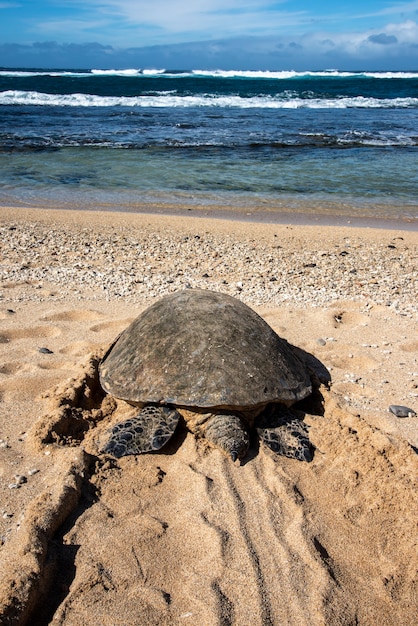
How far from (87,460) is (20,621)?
1022mm

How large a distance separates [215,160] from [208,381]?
12383 millimetres

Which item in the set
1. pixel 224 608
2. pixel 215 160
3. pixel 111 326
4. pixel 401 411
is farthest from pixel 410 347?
pixel 215 160

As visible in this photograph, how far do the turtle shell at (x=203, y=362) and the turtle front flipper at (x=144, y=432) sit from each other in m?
0.10

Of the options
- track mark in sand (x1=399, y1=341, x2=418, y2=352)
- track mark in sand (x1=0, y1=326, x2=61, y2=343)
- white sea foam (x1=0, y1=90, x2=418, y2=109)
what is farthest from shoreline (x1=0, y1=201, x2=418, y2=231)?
white sea foam (x1=0, y1=90, x2=418, y2=109)

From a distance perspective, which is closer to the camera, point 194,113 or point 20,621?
point 20,621

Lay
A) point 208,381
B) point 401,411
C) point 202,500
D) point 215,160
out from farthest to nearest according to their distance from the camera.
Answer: point 215,160 → point 401,411 → point 208,381 → point 202,500

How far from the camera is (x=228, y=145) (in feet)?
56.5

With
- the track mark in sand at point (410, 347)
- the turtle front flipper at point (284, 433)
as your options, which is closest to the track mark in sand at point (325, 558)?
the turtle front flipper at point (284, 433)

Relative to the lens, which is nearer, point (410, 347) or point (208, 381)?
point (208, 381)

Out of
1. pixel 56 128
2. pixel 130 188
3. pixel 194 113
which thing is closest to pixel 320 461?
pixel 130 188

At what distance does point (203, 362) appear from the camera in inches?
130

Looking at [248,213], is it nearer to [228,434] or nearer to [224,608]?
[228,434]

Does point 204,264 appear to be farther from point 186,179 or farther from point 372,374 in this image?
point 186,179

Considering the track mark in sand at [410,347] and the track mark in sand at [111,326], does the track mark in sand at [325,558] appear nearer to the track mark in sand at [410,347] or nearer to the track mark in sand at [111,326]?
the track mark in sand at [410,347]
